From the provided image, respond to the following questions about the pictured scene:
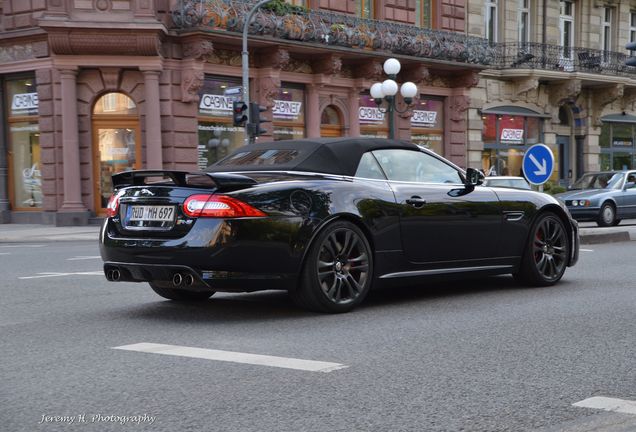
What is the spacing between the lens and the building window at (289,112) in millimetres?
27156

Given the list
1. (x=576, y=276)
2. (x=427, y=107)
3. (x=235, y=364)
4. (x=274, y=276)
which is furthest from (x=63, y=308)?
(x=427, y=107)

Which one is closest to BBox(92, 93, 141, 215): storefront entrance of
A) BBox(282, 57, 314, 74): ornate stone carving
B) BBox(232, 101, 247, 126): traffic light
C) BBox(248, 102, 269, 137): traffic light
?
BBox(232, 101, 247, 126): traffic light

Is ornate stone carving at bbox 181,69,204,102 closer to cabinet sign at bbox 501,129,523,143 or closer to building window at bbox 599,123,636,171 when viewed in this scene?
cabinet sign at bbox 501,129,523,143

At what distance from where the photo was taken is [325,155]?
738 centimetres

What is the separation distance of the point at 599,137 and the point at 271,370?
116 ft

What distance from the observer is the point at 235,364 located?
5.00 meters

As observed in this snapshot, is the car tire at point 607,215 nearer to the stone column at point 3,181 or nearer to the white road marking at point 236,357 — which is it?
the stone column at point 3,181

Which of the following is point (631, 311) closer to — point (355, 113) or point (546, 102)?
point (355, 113)

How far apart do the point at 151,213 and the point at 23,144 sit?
1971 centimetres

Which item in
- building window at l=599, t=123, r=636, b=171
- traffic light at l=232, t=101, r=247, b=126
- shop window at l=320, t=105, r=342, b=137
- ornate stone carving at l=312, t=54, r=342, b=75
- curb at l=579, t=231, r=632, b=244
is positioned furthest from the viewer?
building window at l=599, t=123, r=636, b=171

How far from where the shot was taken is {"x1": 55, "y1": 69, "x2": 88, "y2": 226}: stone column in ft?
77.5

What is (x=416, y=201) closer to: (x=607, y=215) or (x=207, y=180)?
(x=207, y=180)

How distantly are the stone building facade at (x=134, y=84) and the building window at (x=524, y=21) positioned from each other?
29.4 feet

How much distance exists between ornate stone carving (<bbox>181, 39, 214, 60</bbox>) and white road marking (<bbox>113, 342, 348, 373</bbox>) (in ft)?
63.8
